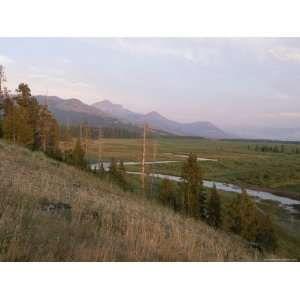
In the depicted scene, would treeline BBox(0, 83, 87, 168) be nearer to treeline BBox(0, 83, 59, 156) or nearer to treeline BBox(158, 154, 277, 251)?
treeline BBox(0, 83, 59, 156)

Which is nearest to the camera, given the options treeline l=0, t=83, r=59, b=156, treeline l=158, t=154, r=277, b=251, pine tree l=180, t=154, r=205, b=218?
treeline l=158, t=154, r=277, b=251

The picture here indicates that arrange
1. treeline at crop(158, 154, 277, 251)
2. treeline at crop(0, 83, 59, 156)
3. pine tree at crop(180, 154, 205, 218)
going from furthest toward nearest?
treeline at crop(0, 83, 59, 156), pine tree at crop(180, 154, 205, 218), treeline at crop(158, 154, 277, 251)

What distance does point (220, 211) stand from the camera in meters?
20.9

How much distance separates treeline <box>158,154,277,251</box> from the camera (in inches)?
637

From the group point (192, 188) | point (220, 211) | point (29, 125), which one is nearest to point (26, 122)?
point (29, 125)

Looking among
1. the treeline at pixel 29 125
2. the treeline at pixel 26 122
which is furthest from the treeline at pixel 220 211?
the treeline at pixel 26 122

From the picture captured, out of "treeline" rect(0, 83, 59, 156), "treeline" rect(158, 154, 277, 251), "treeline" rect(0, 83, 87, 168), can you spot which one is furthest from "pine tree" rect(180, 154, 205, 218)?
"treeline" rect(0, 83, 59, 156)

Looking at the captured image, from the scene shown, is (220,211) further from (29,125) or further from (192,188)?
(29,125)

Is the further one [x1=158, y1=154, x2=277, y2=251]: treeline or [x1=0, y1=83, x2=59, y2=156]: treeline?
[x1=0, y1=83, x2=59, y2=156]: treeline

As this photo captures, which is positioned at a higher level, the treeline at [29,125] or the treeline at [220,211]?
the treeline at [29,125]

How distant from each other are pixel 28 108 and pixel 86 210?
27.8 meters

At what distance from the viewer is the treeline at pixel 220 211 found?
1619 centimetres

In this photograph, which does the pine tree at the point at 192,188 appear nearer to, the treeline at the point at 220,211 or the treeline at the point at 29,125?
the treeline at the point at 220,211
